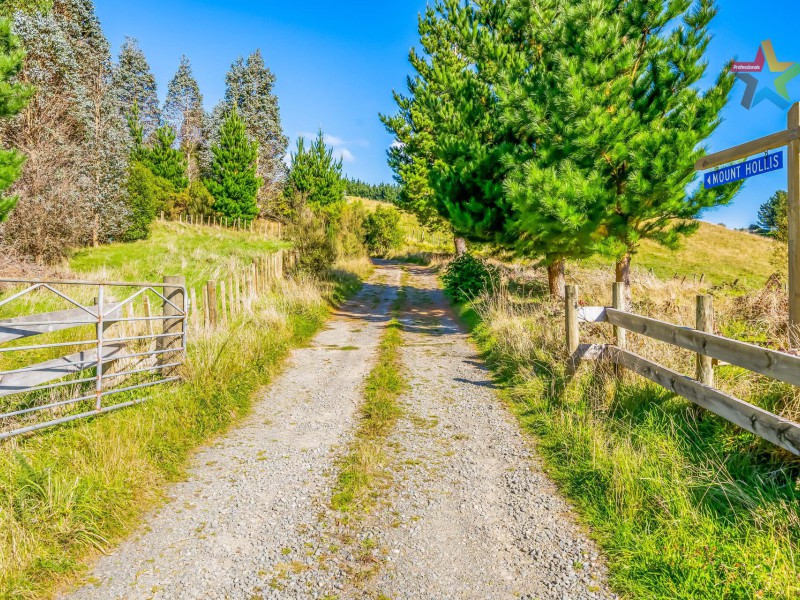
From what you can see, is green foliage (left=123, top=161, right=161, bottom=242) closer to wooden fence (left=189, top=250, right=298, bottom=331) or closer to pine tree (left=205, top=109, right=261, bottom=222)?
pine tree (left=205, top=109, right=261, bottom=222)

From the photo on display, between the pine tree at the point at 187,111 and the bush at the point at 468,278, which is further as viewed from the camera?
the pine tree at the point at 187,111

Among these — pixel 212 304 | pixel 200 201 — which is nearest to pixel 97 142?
pixel 200 201

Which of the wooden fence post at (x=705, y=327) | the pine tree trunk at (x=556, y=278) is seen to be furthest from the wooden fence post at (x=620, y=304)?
the pine tree trunk at (x=556, y=278)

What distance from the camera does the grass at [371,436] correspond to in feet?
13.4

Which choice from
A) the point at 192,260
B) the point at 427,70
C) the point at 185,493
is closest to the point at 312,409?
the point at 185,493

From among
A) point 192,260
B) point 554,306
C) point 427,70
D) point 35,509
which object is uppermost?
point 427,70

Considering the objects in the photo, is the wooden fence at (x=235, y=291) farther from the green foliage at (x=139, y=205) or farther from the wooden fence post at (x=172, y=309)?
the green foliage at (x=139, y=205)

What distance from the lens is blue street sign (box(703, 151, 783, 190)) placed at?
4.75 m

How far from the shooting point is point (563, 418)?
517 cm

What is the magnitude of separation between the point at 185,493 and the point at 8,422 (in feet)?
8.56

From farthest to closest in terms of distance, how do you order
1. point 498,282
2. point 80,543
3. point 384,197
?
1. point 384,197
2. point 498,282
3. point 80,543

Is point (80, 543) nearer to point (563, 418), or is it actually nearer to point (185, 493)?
point (185, 493)

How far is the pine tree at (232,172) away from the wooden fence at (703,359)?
3945 cm

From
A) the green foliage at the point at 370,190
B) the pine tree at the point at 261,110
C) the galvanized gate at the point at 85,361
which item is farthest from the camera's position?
the green foliage at the point at 370,190
